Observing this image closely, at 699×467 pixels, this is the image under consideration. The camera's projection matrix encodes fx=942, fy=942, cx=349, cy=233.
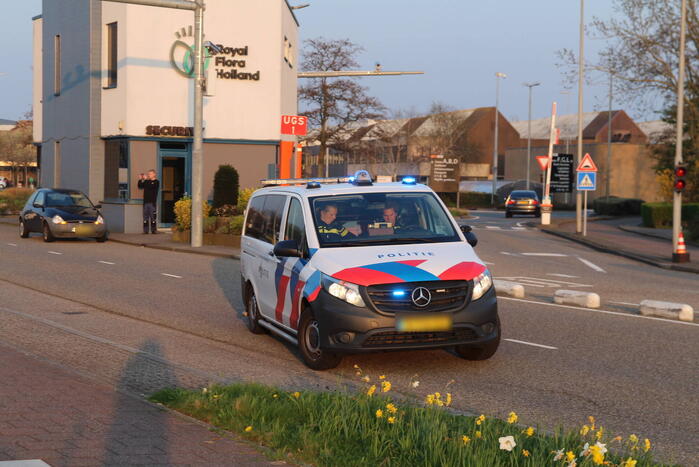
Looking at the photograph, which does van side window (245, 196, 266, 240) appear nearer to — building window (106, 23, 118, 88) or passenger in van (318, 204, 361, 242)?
passenger in van (318, 204, 361, 242)

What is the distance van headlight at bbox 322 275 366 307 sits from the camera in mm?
8070

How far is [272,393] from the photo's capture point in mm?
6500

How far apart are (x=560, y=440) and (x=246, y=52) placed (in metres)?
27.5

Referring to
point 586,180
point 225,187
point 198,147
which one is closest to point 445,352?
point 198,147

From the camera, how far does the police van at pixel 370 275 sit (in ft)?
26.5

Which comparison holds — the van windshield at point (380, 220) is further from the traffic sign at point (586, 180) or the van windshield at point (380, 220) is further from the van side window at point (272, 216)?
the traffic sign at point (586, 180)

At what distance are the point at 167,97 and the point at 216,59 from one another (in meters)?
2.04

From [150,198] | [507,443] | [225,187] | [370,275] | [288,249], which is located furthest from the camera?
[150,198]

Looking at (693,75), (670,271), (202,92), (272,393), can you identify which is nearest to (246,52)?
(202,92)

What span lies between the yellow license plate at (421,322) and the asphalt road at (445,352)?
47 cm

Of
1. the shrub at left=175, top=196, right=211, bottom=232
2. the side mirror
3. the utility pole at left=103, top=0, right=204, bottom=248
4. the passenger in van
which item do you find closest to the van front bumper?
the side mirror

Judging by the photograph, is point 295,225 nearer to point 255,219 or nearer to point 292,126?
point 255,219

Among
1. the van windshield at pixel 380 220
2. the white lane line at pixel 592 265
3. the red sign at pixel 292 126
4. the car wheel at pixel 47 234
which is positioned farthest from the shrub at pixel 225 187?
the van windshield at pixel 380 220

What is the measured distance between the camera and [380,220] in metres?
9.18
